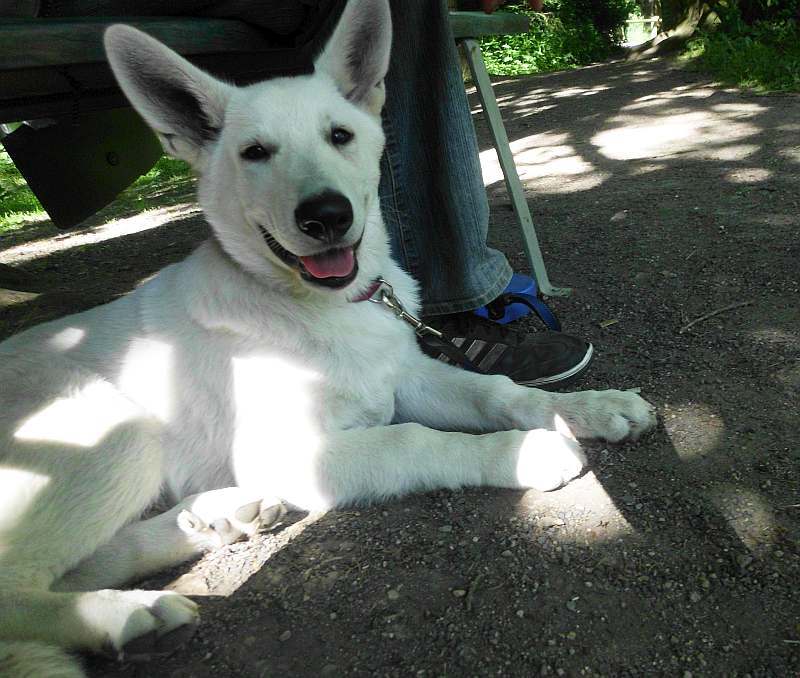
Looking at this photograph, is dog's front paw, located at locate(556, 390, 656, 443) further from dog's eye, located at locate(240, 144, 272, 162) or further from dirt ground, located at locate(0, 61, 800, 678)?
dog's eye, located at locate(240, 144, 272, 162)

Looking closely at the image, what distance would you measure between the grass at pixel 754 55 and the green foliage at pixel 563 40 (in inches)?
195

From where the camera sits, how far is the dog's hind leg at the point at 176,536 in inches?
69.8

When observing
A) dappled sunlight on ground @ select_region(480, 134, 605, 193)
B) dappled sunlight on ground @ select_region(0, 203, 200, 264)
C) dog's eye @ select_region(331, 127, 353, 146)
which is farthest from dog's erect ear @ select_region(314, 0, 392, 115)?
dappled sunlight on ground @ select_region(0, 203, 200, 264)

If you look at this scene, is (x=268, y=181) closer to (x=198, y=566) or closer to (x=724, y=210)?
(x=198, y=566)

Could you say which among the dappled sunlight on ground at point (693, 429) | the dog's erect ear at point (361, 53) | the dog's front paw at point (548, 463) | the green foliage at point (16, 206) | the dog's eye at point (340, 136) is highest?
the dog's erect ear at point (361, 53)

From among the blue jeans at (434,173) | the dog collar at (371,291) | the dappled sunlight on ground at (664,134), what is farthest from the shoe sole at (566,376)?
the dappled sunlight on ground at (664,134)

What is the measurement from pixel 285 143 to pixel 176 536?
3.99 feet

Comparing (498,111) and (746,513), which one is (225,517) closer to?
(746,513)

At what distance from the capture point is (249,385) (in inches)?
80.1

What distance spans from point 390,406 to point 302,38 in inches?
62.1

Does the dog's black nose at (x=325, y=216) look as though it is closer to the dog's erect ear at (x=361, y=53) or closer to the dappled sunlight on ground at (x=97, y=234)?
the dog's erect ear at (x=361, y=53)

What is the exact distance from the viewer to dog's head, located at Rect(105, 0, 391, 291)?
189 centimetres

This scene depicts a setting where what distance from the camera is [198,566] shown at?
183 centimetres

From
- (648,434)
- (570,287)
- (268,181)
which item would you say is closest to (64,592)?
(268,181)
